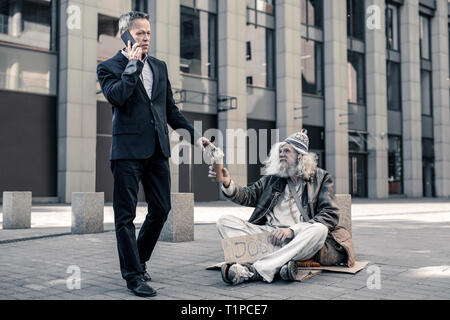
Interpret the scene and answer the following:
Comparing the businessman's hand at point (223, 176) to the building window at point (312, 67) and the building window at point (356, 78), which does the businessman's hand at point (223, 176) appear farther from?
the building window at point (356, 78)

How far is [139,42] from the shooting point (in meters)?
4.07

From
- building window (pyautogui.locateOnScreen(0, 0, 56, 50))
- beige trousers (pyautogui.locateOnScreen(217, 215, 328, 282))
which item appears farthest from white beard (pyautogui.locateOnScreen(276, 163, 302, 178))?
building window (pyautogui.locateOnScreen(0, 0, 56, 50))

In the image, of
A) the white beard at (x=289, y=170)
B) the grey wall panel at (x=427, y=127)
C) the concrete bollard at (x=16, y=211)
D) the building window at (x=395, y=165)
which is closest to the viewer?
the white beard at (x=289, y=170)

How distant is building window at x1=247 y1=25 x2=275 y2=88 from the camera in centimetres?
2353

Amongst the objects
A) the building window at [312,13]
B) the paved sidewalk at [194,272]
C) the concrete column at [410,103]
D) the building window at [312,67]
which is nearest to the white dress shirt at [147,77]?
the paved sidewalk at [194,272]

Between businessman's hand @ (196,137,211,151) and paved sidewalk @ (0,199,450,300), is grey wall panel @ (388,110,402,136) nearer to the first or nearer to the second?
paved sidewalk @ (0,199,450,300)

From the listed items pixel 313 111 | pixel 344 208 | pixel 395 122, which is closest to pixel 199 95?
pixel 313 111

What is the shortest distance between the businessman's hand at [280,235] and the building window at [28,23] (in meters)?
15.8

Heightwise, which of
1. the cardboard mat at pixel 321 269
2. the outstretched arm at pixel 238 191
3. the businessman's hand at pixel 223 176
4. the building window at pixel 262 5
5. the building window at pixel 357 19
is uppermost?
the building window at pixel 357 19

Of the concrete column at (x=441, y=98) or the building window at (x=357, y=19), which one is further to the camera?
the concrete column at (x=441, y=98)

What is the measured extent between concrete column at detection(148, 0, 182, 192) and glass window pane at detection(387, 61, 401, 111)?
47.8ft

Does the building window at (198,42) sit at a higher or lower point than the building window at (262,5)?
lower

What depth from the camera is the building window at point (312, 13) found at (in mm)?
25719

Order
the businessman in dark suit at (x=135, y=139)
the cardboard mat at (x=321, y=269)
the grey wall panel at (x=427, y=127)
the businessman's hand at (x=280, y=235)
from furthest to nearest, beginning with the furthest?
the grey wall panel at (x=427, y=127), the cardboard mat at (x=321, y=269), the businessman's hand at (x=280, y=235), the businessman in dark suit at (x=135, y=139)
